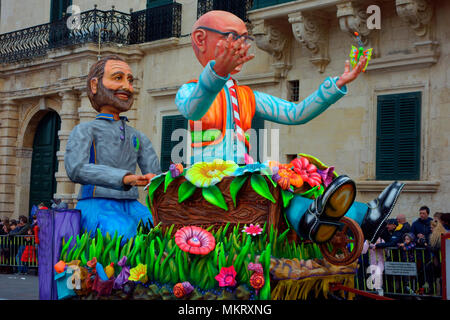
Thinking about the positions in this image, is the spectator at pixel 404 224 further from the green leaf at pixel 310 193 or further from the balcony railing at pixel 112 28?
the balcony railing at pixel 112 28

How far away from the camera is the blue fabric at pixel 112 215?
5.01m

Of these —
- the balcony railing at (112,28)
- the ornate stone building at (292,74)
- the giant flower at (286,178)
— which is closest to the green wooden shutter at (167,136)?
the ornate stone building at (292,74)

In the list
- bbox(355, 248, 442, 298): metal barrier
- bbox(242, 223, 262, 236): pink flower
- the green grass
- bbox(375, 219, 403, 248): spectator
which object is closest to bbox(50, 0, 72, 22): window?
bbox(375, 219, 403, 248): spectator

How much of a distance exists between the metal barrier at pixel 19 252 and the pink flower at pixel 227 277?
11726 millimetres

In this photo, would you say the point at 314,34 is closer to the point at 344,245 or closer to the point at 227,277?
the point at 344,245

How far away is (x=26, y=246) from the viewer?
50.4 feet

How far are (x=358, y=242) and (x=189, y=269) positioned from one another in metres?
1.00

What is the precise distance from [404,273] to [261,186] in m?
6.90

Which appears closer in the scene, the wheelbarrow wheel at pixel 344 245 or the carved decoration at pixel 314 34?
the wheelbarrow wheel at pixel 344 245

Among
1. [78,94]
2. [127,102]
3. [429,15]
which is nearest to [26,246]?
[78,94]

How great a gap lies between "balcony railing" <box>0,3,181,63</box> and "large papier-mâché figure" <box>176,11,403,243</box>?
1282cm

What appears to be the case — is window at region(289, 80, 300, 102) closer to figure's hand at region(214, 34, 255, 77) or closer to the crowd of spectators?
the crowd of spectators

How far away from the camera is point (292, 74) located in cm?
1529

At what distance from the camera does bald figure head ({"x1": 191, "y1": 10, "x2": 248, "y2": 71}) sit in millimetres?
4859
